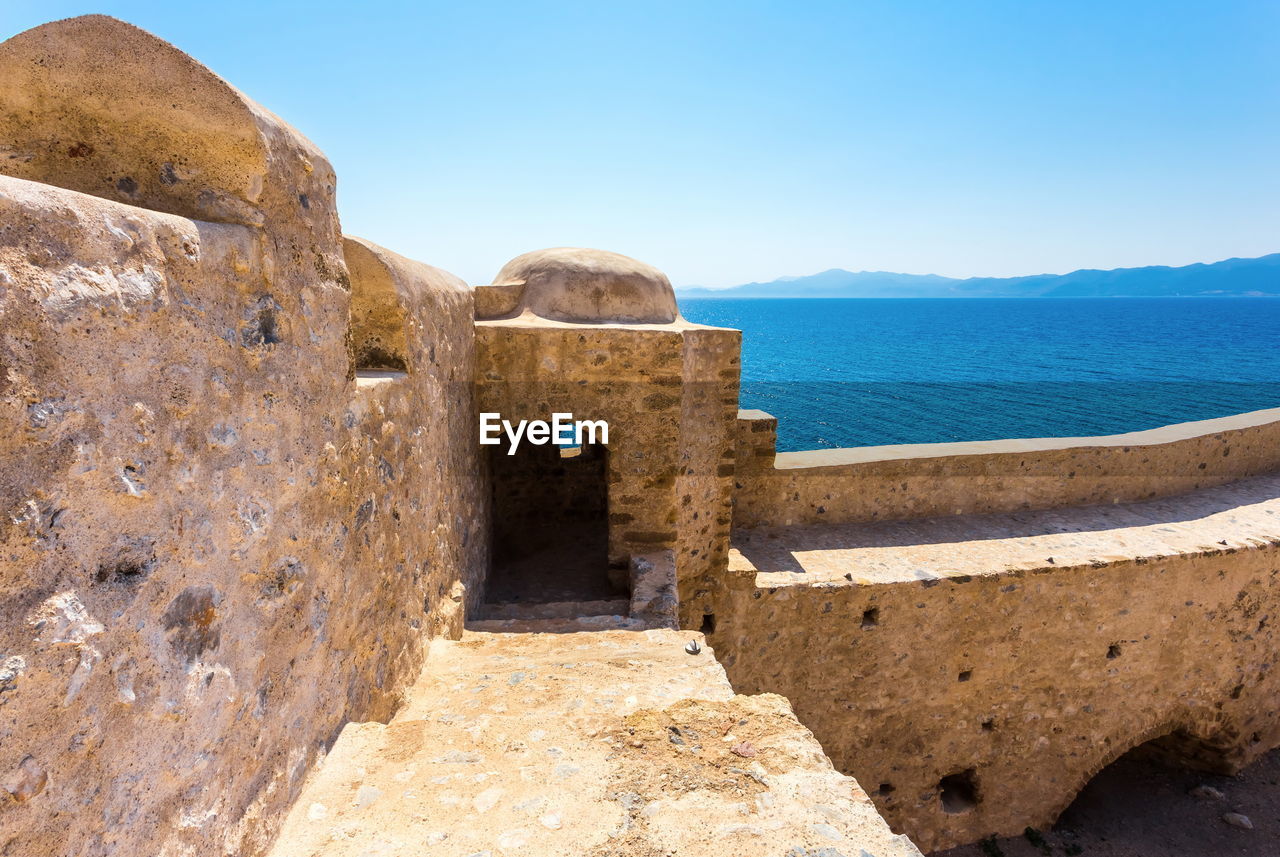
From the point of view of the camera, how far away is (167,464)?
1513 millimetres

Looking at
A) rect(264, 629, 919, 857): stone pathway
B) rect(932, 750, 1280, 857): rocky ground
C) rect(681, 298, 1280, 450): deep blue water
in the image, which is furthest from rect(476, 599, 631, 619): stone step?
rect(681, 298, 1280, 450): deep blue water

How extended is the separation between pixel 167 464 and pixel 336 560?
93 cm

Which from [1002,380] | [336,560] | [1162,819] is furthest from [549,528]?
[1002,380]

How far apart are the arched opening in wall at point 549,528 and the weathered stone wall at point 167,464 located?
9.91 feet

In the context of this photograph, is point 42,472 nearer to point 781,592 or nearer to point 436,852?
point 436,852

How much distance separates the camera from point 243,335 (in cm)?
183

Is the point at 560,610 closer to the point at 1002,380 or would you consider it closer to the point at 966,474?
the point at 966,474

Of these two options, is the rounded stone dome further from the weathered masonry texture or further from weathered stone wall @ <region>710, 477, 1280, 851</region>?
weathered stone wall @ <region>710, 477, 1280, 851</region>

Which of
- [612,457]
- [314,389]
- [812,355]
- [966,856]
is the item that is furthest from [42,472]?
[812,355]

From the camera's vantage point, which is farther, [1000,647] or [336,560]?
[1000,647]

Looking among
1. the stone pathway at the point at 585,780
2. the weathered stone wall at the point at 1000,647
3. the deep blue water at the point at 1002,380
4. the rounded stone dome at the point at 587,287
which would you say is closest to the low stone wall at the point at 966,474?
the weathered stone wall at the point at 1000,647

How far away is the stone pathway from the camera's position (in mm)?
1999

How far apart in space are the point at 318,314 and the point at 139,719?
4.21 feet
